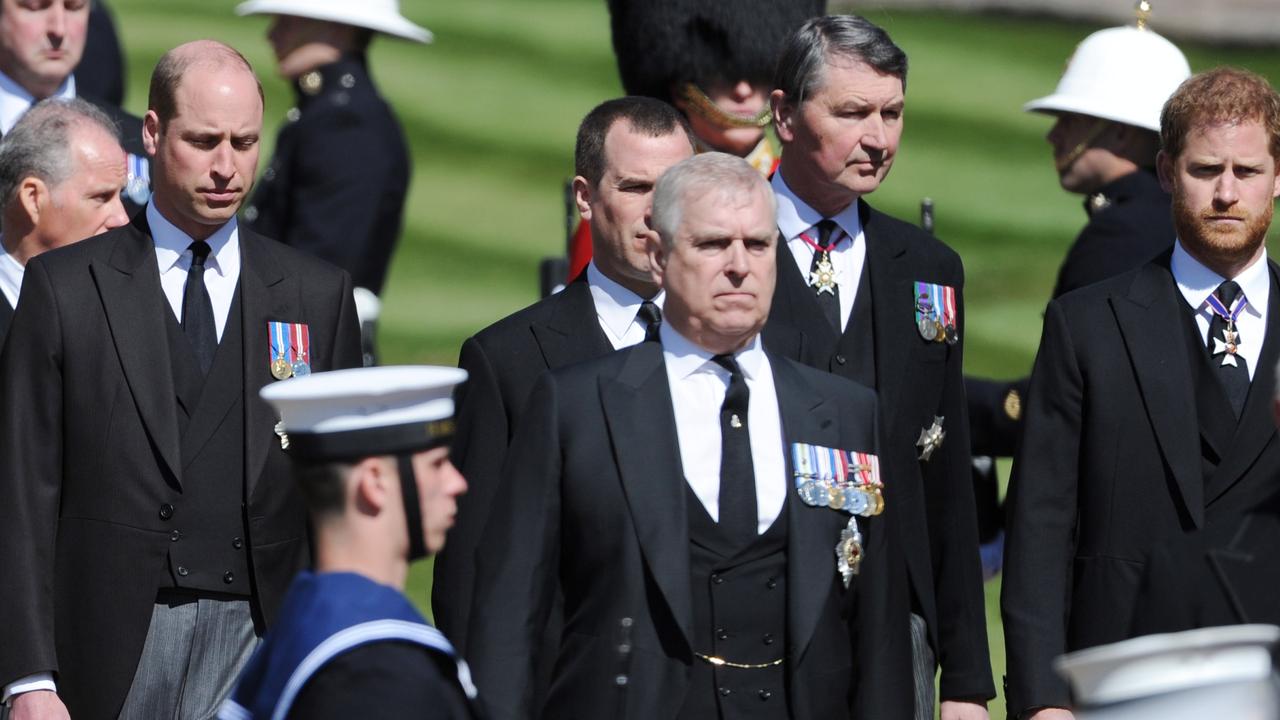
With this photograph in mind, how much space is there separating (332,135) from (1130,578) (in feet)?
12.6

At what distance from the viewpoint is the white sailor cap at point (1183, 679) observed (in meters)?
2.95

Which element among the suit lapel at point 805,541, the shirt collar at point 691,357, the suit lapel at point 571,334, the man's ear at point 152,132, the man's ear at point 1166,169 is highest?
the man's ear at point 1166,169

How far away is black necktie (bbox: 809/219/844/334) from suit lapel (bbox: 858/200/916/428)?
0.08 meters

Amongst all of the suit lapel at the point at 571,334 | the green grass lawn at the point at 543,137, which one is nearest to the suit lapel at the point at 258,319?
the suit lapel at the point at 571,334

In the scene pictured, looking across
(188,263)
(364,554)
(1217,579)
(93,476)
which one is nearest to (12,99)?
(188,263)

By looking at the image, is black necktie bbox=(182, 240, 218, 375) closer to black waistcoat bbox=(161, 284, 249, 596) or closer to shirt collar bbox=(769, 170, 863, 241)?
black waistcoat bbox=(161, 284, 249, 596)

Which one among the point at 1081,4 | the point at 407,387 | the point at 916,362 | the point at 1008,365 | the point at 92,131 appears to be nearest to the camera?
the point at 407,387

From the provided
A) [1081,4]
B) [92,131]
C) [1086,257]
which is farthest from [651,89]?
[1081,4]

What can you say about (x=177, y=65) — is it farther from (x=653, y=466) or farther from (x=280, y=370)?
Result: (x=653, y=466)

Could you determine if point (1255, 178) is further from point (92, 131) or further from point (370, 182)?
point (370, 182)

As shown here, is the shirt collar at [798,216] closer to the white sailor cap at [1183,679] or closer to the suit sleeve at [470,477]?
the suit sleeve at [470,477]

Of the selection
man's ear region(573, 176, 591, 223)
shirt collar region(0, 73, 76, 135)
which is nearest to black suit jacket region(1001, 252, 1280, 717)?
man's ear region(573, 176, 591, 223)

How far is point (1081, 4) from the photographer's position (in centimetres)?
1086

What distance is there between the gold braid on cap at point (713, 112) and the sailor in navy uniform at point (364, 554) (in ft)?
10.1
